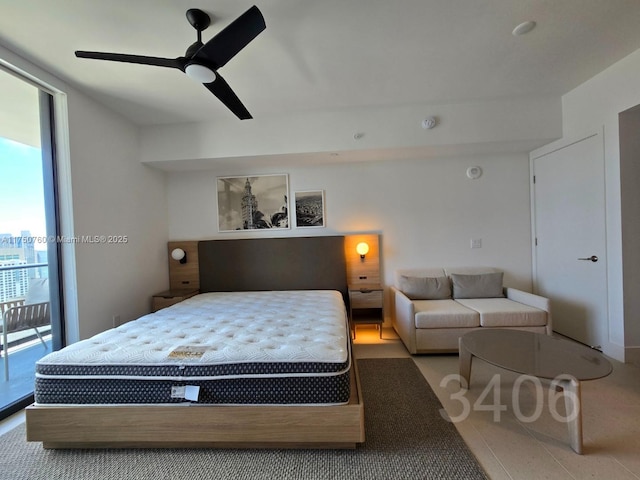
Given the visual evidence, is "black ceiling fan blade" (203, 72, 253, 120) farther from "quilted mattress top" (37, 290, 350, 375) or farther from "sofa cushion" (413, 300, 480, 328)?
"sofa cushion" (413, 300, 480, 328)

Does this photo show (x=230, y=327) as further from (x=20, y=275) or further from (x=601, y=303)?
(x=601, y=303)

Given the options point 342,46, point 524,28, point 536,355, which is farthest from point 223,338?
point 524,28

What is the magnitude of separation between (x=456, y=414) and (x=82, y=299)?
328 cm

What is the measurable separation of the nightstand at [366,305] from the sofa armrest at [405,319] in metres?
0.18

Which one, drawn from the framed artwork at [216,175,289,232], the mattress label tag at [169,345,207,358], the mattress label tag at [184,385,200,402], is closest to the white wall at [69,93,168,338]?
the framed artwork at [216,175,289,232]

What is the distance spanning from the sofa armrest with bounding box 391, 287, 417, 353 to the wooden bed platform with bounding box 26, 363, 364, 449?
1396mm

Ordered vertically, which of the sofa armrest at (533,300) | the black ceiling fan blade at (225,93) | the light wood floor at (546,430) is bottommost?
the light wood floor at (546,430)

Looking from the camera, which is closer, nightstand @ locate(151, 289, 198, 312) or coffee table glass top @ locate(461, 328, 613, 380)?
coffee table glass top @ locate(461, 328, 613, 380)

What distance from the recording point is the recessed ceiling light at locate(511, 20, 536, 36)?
5.96 ft

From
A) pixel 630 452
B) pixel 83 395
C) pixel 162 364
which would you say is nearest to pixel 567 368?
pixel 630 452

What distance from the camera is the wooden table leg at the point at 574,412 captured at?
55.8 inches

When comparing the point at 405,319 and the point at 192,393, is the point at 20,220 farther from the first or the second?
the point at 405,319

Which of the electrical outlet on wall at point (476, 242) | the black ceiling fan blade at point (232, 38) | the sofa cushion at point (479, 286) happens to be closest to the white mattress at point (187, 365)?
the black ceiling fan blade at point (232, 38)

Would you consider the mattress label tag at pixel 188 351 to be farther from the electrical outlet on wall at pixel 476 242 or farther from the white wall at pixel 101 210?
the electrical outlet on wall at pixel 476 242
